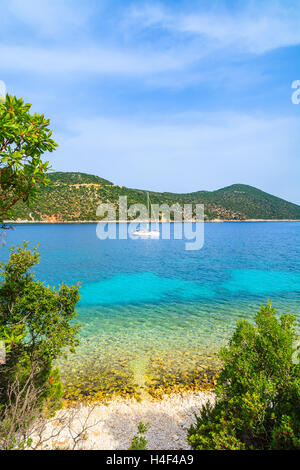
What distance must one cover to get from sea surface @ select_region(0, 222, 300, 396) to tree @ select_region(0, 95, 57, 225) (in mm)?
8717

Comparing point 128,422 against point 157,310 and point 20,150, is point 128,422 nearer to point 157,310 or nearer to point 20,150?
point 20,150

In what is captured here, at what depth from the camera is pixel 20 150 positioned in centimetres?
458

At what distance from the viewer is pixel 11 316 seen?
7.42 meters

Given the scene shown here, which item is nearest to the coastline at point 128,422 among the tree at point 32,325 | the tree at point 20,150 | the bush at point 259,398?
the tree at point 32,325

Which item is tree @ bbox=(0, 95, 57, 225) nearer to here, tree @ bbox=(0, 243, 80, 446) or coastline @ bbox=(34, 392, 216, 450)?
tree @ bbox=(0, 243, 80, 446)

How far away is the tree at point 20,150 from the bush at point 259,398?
227 inches

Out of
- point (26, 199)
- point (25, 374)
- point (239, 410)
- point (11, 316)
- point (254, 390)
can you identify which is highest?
point (26, 199)

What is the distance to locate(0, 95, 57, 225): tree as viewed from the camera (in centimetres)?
422

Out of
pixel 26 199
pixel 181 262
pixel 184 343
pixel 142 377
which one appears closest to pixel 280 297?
pixel 184 343

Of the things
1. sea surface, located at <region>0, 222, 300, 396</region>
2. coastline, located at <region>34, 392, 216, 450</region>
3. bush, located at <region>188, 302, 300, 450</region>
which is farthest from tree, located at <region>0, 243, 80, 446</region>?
bush, located at <region>188, 302, 300, 450</region>

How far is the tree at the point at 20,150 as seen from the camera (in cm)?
422

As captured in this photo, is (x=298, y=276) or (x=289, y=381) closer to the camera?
(x=289, y=381)
